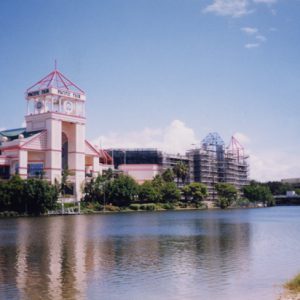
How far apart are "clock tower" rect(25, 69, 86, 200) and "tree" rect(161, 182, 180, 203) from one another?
25.4 metres

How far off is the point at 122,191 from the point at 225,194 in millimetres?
53789

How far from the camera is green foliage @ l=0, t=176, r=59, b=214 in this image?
99.8 m

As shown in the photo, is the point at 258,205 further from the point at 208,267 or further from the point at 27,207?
the point at 208,267

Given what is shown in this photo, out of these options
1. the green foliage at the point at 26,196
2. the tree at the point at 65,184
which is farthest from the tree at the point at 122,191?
the green foliage at the point at 26,196

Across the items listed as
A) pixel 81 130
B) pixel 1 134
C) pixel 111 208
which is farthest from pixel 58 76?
pixel 111 208

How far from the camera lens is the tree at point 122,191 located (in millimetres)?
125938

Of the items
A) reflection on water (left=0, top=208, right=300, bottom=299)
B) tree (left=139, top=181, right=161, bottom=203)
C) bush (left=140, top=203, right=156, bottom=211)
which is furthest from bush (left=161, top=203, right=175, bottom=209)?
reflection on water (left=0, top=208, right=300, bottom=299)

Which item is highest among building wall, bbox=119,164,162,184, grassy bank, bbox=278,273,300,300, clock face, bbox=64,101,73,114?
clock face, bbox=64,101,73,114

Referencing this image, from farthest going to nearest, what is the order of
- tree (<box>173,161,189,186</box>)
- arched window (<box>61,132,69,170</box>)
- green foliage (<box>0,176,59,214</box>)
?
tree (<box>173,161,189,186</box>) < arched window (<box>61,132,69,170</box>) < green foliage (<box>0,176,59,214</box>)

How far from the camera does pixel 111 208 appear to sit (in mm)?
123438

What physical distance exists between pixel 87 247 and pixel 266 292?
20014mm

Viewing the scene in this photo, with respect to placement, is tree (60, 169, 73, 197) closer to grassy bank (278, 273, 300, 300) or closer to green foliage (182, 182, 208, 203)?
green foliage (182, 182, 208, 203)

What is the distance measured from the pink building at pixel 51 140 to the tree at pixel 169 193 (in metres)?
19.9

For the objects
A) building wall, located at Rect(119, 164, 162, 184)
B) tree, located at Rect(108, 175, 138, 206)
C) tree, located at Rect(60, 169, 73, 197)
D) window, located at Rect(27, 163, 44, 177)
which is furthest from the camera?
building wall, located at Rect(119, 164, 162, 184)
